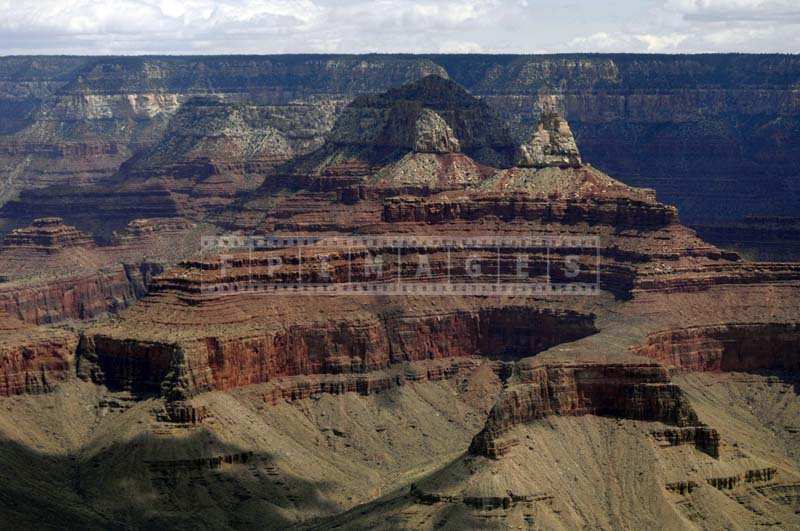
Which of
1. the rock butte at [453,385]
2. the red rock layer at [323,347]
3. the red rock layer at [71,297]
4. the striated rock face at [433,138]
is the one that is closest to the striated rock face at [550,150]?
the rock butte at [453,385]

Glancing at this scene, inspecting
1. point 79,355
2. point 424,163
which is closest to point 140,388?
point 79,355

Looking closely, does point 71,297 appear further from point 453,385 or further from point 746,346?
point 746,346

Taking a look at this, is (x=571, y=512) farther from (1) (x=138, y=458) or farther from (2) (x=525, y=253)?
(2) (x=525, y=253)

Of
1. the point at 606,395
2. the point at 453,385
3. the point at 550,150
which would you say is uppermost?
the point at 550,150

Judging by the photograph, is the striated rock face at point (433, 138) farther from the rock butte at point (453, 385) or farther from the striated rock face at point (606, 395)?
the striated rock face at point (606, 395)

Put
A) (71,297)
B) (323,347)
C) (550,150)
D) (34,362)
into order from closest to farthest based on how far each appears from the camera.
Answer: (34,362)
(323,347)
(550,150)
(71,297)

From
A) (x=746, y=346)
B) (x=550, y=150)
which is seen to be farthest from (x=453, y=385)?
(x=550, y=150)

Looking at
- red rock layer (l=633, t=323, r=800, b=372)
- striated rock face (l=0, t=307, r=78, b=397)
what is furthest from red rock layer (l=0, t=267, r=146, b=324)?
red rock layer (l=633, t=323, r=800, b=372)

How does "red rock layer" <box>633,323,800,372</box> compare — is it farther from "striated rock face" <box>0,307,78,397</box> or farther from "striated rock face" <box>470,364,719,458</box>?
"striated rock face" <box>0,307,78,397</box>
